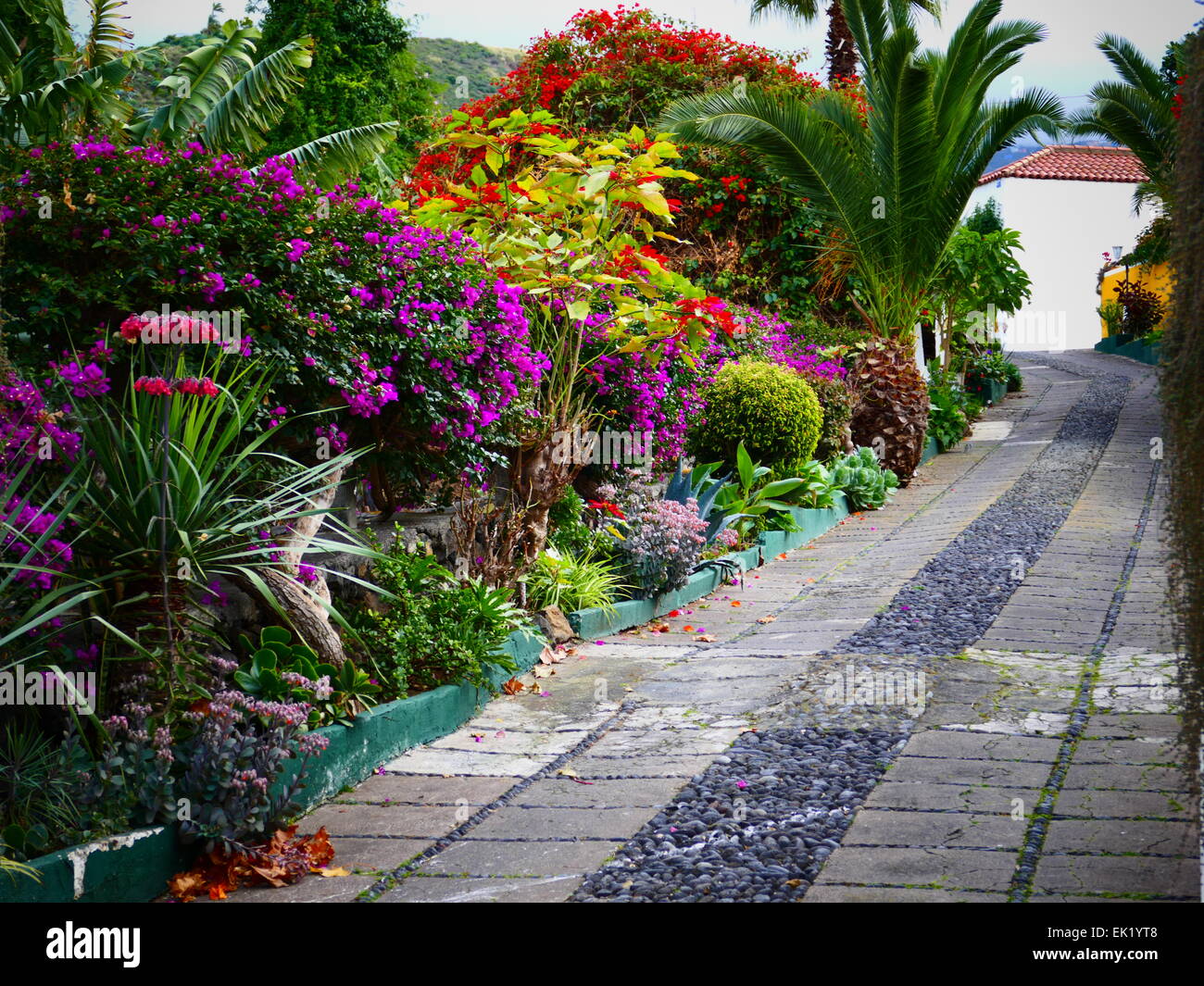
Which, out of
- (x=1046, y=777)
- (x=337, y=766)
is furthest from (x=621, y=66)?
(x=1046, y=777)

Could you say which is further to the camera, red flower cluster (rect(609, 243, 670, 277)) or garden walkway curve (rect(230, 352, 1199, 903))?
red flower cluster (rect(609, 243, 670, 277))

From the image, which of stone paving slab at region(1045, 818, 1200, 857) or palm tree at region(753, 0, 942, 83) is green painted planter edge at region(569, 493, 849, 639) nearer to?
stone paving slab at region(1045, 818, 1200, 857)

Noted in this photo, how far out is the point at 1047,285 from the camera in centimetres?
3347

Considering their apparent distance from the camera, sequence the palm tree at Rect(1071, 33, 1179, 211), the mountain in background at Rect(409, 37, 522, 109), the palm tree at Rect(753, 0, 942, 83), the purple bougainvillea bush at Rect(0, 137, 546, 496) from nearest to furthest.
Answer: the purple bougainvillea bush at Rect(0, 137, 546, 496) < the palm tree at Rect(1071, 33, 1179, 211) < the palm tree at Rect(753, 0, 942, 83) < the mountain in background at Rect(409, 37, 522, 109)

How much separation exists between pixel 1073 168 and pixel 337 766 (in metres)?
34.2

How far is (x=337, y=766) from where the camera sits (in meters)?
4.16

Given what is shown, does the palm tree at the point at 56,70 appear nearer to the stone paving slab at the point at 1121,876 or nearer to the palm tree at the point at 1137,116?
the stone paving slab at the point at 1121,876

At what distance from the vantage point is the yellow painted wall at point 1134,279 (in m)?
27.1

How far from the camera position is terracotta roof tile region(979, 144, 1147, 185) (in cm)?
3216

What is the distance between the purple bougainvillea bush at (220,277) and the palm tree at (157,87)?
5.53m

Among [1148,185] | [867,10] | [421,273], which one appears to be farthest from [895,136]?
[1148,185]

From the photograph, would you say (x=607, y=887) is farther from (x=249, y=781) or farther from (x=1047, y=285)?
(x=1047, y=285)

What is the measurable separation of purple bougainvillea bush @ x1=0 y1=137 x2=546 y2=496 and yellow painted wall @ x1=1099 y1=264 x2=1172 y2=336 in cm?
2279

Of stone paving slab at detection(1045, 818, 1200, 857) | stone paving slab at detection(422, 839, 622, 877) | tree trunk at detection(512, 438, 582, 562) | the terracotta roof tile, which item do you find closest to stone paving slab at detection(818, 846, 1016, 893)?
stone paving slab at detection(1045, 818, 1200, 857)
